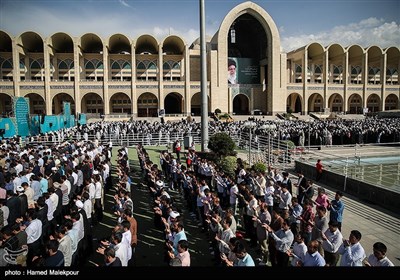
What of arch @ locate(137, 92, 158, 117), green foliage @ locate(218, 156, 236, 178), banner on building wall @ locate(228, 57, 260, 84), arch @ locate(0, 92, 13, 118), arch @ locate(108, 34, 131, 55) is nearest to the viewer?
green foliage @ locate(218, 156, 236, 178)

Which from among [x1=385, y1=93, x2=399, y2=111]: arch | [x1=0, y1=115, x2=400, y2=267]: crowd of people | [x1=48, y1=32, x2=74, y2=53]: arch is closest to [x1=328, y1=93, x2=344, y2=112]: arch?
[x1=385, y1=93, x2=399, y2=111]: arch

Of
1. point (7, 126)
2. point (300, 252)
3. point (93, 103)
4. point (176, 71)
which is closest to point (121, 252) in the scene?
point (300, 252)

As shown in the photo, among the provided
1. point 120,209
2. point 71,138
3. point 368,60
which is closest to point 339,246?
point 120,209

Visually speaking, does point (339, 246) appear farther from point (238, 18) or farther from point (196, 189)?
point (238, 18)

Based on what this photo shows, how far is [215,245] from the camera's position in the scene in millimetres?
5488

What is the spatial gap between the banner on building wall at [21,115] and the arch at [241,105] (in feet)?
119

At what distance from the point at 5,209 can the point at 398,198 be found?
388 inches

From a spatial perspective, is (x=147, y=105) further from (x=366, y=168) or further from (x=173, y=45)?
(x=366, y=168)

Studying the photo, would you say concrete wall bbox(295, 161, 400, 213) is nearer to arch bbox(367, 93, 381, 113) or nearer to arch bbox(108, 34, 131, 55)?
arch bbox(108, 34, 131, 55)

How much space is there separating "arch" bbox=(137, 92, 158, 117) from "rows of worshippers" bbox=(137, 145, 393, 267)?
38441 millimetres

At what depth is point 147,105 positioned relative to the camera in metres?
46.8

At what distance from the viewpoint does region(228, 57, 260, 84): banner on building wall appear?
45312 millimetres

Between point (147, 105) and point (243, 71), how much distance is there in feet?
54.1

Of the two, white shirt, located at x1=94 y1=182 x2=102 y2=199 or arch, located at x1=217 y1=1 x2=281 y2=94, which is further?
arch, located at x1=217 y1=1 x2=281 y2=94
